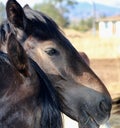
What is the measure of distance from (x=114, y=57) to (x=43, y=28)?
1900 centimetres

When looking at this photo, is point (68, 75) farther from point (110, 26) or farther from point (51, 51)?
point (110, 26)

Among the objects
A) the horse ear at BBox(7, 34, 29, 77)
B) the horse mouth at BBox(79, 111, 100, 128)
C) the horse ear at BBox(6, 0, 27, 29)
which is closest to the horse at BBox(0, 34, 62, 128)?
the horse ear at BBox(7, 34, 29, 77)

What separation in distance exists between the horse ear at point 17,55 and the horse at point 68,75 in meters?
0.99

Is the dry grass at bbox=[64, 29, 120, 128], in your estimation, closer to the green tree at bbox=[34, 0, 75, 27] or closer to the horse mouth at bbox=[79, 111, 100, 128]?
the horse mouth at bbox=[79, 111, 100, 128]

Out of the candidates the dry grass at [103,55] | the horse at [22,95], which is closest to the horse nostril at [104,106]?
the horse at [22,95]

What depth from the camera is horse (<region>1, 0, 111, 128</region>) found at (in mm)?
2379

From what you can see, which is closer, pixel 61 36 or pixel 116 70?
pixel 61 36

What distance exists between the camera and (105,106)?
2.45 metres

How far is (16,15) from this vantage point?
246 cm

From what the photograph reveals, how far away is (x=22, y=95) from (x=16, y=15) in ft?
3.92

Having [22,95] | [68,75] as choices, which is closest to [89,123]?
[68,75]

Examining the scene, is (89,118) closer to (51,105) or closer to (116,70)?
(51,105)

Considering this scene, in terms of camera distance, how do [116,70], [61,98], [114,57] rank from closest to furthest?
[61,98]
[116,70]
[114,57]

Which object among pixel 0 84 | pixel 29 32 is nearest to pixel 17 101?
pixel 0 84
